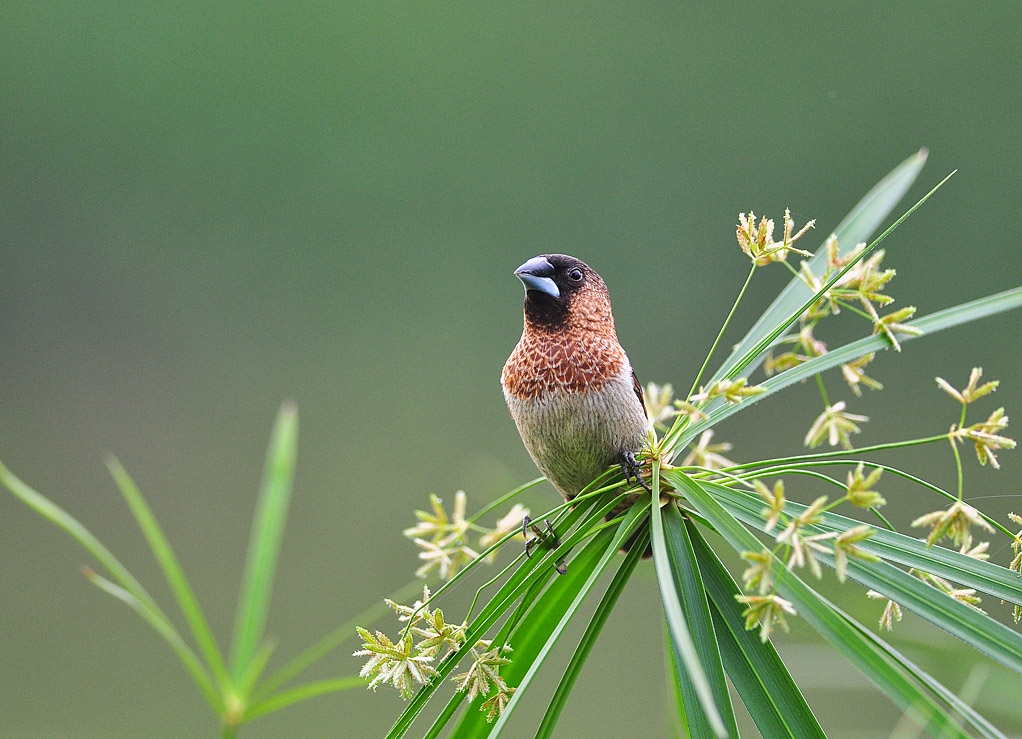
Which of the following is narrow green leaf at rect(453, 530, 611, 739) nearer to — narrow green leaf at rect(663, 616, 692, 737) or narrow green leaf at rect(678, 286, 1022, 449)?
narrow green leaf at rect(663, 616, 692, 737)

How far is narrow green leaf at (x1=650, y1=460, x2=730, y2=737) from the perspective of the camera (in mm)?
578

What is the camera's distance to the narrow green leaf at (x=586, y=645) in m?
0.93

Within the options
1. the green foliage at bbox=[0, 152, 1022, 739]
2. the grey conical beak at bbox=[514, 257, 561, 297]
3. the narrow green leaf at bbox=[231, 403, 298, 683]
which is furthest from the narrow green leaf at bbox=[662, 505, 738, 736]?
the narrow green leaf at bbox=[231, 403, 298, 683]

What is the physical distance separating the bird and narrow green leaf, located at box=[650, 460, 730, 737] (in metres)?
0.25

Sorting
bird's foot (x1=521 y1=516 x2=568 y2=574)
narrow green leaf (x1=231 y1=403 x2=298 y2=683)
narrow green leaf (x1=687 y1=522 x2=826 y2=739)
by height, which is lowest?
narrow green leaf (x1=687 y1=522 x2=826 y2=739)

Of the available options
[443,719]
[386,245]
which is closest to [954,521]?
[443,719]

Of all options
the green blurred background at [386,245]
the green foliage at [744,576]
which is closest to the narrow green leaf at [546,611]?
the green foliage at [744,576]

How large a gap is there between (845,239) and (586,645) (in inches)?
26.1

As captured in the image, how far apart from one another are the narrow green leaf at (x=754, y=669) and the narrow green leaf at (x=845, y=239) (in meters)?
0.26

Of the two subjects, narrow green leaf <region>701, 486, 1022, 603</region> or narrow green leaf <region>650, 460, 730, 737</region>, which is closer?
narrow green leaf <region>650, 460, 730, 737</region>

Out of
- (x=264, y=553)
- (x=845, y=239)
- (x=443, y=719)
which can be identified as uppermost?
(x=264, y=553)

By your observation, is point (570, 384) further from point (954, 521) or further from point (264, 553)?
point (954, 521)

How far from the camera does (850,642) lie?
0.81 metres

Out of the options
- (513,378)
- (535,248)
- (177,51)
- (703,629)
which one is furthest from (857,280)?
(177,51)
